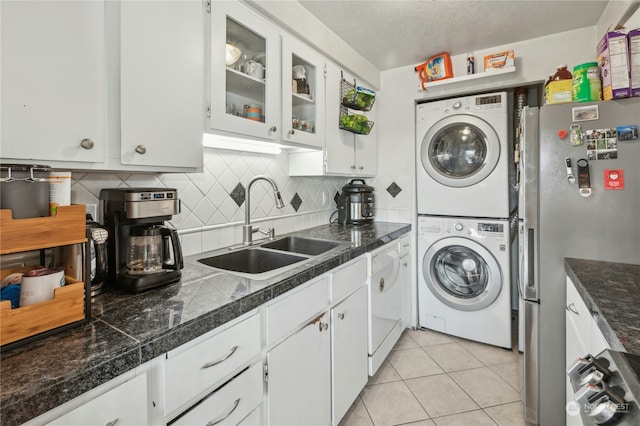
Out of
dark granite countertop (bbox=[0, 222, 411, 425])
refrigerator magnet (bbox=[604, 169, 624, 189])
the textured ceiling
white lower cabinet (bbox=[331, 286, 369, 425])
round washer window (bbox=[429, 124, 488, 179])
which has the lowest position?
white lower cabinet (bbox=[331, 286, 369, 425])

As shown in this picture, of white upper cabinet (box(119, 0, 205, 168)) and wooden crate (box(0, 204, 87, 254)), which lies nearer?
wooden crate (box(0, 204, 87, 254))

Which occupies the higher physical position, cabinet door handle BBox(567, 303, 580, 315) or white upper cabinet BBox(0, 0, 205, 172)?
white upper cabinet BBox(0, 0, 205, 172)

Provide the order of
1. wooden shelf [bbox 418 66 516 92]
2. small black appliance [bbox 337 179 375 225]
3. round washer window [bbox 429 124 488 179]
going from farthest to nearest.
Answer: small black appliance [bbox 337 179 375 225]
round washer window [bbox 429 124 488 179]
wooden shelf [bbox 418 66 516 92]

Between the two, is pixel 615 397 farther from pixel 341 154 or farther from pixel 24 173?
pixel 341 154

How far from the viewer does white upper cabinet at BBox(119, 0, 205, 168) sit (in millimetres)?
995

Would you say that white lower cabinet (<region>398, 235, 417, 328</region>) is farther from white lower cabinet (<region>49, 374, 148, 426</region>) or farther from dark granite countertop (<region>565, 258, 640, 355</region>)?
white lower cabinet (<region>49, 374, 148, 426</region>)

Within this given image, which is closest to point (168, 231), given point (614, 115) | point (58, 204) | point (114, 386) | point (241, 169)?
point (58, 204)

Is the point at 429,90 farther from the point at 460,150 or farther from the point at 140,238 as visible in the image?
the point at 140,238

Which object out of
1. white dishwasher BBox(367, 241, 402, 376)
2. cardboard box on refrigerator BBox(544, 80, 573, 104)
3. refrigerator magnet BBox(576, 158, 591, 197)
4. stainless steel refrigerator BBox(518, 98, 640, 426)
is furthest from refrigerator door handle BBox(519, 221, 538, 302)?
white dishwasher BBox(367, 241, 402, 376)

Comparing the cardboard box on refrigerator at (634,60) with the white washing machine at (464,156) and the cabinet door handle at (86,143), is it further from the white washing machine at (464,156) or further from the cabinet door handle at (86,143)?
the cabinet door handle at (86,143)

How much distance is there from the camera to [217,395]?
0.88 m

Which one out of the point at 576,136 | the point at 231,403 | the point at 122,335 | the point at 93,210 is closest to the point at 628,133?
the point at 576,136

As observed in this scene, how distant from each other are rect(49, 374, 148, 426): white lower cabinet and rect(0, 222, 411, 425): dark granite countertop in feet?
0.12

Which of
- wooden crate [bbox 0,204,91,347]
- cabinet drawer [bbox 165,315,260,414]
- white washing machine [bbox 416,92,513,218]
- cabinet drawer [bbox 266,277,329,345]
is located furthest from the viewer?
white washing machine [bbox 416,92,513,218]
